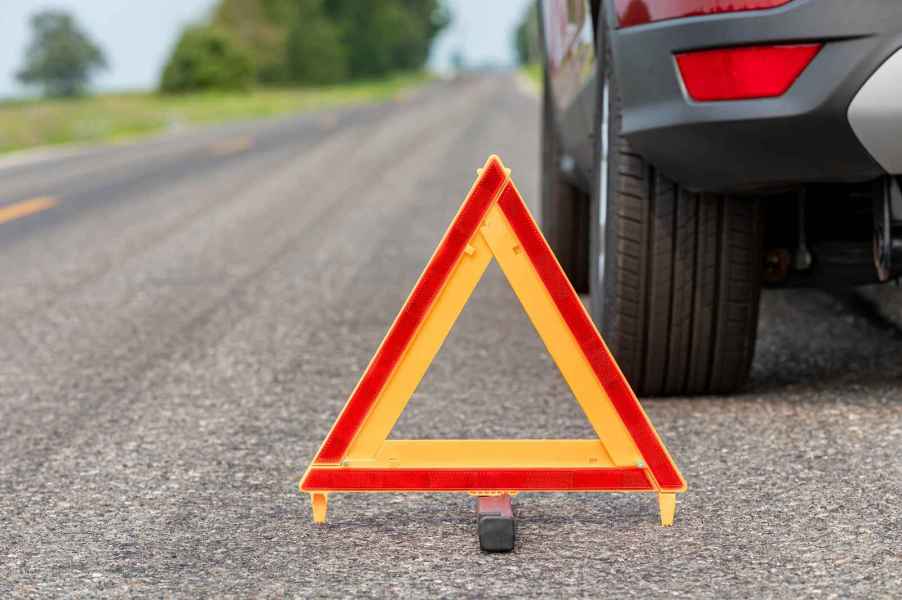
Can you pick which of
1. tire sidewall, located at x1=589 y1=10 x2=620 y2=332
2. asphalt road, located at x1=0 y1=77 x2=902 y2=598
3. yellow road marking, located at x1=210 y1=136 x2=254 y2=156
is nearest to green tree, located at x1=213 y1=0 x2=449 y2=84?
yellow road marking, located at x1=210 y1=136 x2=254 y2=156

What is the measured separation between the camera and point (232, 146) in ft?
59.6

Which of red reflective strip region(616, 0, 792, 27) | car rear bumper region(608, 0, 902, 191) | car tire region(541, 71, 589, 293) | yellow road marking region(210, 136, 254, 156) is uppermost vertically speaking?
red reflective strip region(616, 0, 792, 27)

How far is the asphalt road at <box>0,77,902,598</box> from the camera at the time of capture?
2.54 m

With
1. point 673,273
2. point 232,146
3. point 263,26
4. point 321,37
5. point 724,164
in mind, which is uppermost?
point 724,164

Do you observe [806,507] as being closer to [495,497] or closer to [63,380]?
[495,497]

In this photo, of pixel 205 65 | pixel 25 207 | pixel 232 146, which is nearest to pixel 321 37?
pixel 205 65

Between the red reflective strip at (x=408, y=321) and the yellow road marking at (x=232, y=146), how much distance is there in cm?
1402

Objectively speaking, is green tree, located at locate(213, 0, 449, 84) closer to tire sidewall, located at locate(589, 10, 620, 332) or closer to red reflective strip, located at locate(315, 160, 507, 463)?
tire sidewall, located at locate(589, 10, 620, 332)

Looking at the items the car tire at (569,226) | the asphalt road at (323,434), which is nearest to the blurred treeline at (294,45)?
the asphalt road at (323,434)

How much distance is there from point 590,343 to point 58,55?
5839 inches

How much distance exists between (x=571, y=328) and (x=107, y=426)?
1546mm

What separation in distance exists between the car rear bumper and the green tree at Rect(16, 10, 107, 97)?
453ft

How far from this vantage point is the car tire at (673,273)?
11.7 ft

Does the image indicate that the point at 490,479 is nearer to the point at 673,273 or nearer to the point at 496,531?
the point at 496,531
